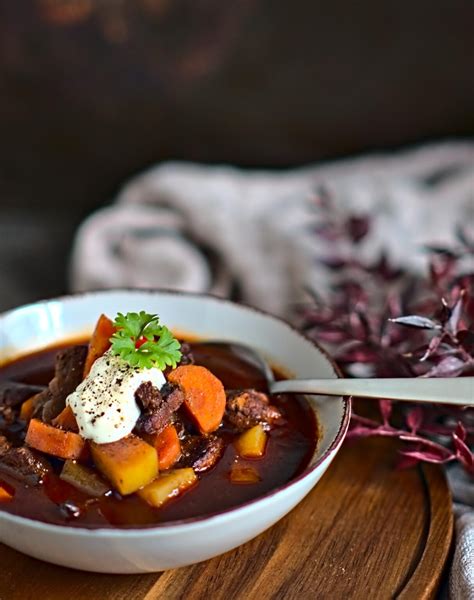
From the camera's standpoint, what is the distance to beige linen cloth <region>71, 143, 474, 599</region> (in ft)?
11.9

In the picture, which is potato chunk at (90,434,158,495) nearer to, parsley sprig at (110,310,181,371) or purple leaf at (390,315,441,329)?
parsley sprig at (110,310,181,371)

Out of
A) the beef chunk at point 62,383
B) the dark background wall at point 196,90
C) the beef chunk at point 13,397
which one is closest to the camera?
the beef chunk at point 62,383

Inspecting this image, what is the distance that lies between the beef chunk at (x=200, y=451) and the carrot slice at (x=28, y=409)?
41 centimetres

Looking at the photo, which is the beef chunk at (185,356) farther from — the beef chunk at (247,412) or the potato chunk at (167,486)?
the potato chunk at (167,486)

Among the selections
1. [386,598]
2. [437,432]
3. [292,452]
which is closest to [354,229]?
[437,432]

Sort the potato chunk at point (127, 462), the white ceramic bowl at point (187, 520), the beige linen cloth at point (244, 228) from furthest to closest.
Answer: the beige linen cloth at point (244, 228) → the potato chunk at point (127, 462) → the white ceramic bowl at point (187, 520)

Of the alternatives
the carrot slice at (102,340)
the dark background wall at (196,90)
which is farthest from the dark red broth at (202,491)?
the dark background wall at (196,90)

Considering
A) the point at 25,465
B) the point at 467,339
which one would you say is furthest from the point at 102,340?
Answer: the point at 467,339

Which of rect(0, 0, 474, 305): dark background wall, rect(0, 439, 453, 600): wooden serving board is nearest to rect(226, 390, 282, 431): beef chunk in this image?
rect(0, 439, 453, 600): wooden serving board

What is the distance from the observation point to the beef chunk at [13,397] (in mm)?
2215

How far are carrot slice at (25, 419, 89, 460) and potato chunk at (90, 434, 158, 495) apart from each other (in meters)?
0.04

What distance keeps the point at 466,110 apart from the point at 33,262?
7.90ft

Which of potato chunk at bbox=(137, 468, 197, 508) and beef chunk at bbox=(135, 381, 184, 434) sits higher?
beef chunk at bbox=(135, 381, 184, 434)

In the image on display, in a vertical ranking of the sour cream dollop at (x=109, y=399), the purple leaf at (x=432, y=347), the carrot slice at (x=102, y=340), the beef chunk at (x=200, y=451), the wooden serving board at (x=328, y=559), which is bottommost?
the wooden serving board at (x=328, y=559)
